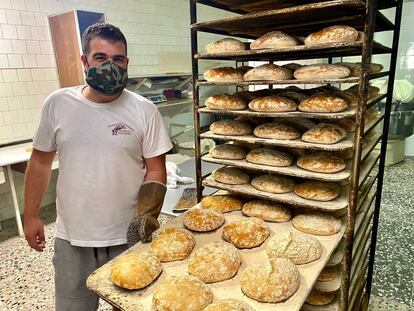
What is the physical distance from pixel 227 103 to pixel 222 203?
1.60 feet

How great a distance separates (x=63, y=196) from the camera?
135cm

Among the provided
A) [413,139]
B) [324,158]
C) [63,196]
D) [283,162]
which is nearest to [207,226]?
[283,162]

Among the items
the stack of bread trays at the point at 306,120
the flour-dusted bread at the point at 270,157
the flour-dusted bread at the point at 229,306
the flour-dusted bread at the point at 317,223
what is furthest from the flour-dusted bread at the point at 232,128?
the flour-dusted bread at the point at 229,306

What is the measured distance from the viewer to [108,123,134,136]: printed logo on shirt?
130 cm

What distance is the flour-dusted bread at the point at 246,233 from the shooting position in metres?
1.13

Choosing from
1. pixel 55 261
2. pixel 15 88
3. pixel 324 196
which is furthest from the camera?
pixel 15 88

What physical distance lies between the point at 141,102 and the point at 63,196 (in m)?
0.56

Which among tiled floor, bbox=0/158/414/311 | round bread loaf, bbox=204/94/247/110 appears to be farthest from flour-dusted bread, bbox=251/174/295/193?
tiled floor, bbox=0/158/414/311

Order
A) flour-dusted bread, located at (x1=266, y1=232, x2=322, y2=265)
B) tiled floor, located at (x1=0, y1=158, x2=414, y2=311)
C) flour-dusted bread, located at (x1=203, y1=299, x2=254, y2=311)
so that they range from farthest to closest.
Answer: tiled floor, located at (x1=0, y1=158, x2=414, y2=311) → flour-dusted bread, located at (x1=266, y1=232, x2=322, y2=265) → flour-dusted bread, located at (x1=203, y1=299, x2=254, y2=311)

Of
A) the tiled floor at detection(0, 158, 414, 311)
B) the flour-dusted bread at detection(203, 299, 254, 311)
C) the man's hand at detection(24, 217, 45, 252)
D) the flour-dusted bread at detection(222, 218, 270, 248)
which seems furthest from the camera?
the tiled floor at detection(0, 158, 414, 311)

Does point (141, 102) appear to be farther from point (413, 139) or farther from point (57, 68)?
point (413, 139)

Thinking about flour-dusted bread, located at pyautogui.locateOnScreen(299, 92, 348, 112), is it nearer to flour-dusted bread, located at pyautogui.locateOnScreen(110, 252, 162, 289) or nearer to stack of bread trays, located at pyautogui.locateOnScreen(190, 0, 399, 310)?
stack of bread trays, located at pyautogui.locateOnScreen(190, 0, 399, 310)

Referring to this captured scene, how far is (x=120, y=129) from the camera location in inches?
51.7

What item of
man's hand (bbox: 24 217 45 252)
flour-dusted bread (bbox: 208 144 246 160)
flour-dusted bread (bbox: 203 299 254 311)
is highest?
flour-dusted bread (bbox: 208 144 246 160)
